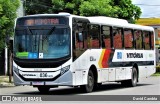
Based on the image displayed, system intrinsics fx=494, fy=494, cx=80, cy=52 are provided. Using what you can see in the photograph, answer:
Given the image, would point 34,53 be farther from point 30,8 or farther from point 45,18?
point 30,8

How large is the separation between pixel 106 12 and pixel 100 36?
17619mm

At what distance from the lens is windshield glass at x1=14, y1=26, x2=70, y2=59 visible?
62.6 ft

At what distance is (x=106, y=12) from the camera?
3922cm

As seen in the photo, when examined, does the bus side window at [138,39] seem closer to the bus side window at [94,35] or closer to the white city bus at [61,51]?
the white city bus at [61,51]

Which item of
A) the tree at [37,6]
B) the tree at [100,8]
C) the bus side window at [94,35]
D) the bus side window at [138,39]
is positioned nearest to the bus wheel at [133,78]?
the bus side window at [138,39]

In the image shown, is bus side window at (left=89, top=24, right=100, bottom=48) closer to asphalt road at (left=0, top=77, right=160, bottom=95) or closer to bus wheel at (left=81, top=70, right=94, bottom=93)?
bus wheel at (left=81, top=70, right=94, bottom=93)

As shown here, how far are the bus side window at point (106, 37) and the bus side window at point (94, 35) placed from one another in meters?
0.41

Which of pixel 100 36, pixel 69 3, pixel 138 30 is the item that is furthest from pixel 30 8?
pixel 100 36

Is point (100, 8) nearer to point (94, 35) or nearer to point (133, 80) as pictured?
point (133, 80)

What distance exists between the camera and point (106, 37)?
73.6ft

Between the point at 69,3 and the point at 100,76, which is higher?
the point at 69,3

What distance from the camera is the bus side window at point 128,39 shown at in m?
24.8

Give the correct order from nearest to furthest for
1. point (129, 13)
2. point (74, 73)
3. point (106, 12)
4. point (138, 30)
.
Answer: point (74, 73)
point (138, 30)
point (106, 12)
point (129, 13)

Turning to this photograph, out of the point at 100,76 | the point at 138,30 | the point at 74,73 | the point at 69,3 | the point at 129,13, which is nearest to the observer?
the point at 74,73
